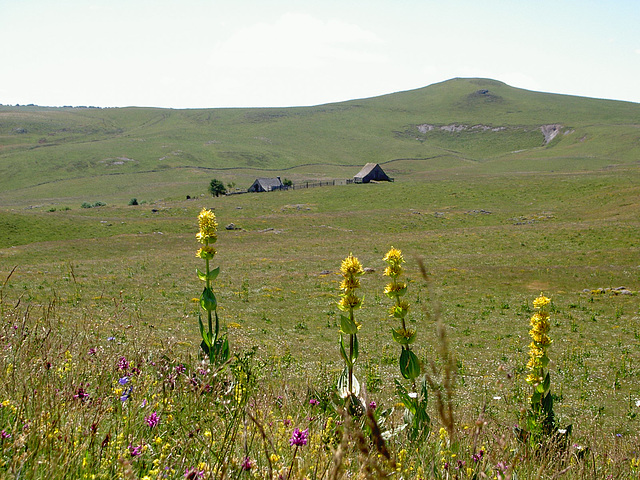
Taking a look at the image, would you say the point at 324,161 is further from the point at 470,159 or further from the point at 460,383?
the point at 460,383

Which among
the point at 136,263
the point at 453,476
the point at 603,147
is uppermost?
the point at 603,147

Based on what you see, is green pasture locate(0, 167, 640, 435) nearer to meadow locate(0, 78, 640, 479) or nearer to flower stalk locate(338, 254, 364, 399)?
meadow locate(0, 78, 640, 479)

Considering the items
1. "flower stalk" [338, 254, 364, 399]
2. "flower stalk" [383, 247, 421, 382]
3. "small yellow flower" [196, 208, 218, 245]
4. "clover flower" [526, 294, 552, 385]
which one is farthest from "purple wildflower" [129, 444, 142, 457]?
"clover flower" [526, 294, 552, 385]

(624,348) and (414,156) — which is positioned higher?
(414,156)

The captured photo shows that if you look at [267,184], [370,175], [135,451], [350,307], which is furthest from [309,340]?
[370,175]

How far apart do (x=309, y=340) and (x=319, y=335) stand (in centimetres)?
81

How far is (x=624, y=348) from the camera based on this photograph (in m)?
16.8

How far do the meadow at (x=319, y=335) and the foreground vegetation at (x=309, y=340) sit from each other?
5 cm

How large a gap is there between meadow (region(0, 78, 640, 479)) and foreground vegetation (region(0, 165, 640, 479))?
53mm

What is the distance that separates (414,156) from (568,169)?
59991 millimetres

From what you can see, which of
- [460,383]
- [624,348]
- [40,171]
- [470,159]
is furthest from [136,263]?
[470,159]

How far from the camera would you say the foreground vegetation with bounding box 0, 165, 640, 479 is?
10.1ft

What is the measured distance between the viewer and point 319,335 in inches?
748

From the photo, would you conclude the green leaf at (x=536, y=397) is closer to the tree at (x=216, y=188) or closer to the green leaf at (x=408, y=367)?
the green leaf at (x=408, y=367)
